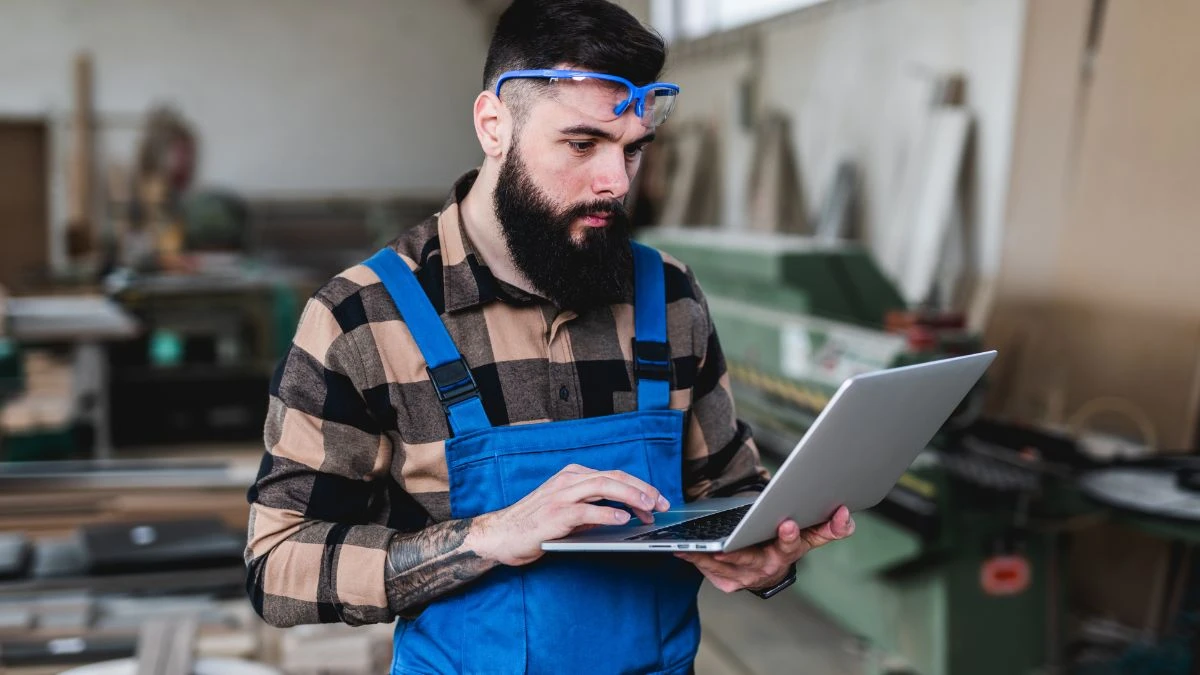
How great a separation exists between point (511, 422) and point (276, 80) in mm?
7938

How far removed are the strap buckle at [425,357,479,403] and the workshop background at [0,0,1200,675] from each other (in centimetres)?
77

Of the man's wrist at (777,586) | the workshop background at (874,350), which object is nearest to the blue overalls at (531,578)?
the man's wrist at (777,586)

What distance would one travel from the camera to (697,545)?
982 millimetres

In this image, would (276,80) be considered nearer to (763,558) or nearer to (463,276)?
(463,276)

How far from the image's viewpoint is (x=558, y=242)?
1.15 meters

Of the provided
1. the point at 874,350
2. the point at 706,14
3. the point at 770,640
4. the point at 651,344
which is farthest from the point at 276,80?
the point at 651,344

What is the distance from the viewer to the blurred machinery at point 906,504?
7.80ft

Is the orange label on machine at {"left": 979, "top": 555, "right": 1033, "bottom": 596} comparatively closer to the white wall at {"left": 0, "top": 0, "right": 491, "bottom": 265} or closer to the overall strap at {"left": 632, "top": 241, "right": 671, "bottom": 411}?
the overall strap at {"left": 632, "top": 241, "right": 671, "bottom": 411}

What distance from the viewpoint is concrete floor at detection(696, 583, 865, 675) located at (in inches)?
125

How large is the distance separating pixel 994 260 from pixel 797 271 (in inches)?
38.9

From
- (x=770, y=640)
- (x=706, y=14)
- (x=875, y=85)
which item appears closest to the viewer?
(x=770, y=640)

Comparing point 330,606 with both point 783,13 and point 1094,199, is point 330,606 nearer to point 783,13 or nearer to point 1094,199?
point 1094,199

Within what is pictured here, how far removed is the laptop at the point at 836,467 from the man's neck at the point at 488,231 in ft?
0.97

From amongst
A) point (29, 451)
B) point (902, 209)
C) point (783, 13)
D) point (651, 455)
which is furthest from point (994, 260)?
point (29, 451)
